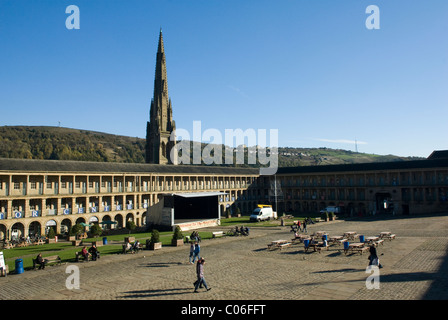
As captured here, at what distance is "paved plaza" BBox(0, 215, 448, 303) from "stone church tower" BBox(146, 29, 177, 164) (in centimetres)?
7120

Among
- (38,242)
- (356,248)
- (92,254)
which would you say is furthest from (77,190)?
(356,248)

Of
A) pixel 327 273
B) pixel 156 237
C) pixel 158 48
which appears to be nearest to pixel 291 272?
pixel 327 273

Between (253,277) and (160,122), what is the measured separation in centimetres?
8257

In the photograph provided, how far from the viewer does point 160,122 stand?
95.6 metres

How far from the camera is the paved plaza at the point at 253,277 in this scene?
1409cm

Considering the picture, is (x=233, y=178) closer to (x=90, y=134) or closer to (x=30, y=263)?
(x=30, y=263)

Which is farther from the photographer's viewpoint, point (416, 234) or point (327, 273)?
point (416, 234)

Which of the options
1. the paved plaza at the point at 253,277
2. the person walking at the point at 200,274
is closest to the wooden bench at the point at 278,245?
the paved plaza at the point at 253,277

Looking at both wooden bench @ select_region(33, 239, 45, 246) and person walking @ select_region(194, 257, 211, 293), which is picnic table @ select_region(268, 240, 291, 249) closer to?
person walking @ select_region(194, 257, 211, 293)

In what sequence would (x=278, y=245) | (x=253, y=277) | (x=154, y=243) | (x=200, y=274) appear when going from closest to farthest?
1. (x=200, y=274)
2. (x=253, y=277)
3. (x=278, y=245)
4. (x=154, y=243)

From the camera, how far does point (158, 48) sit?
9850 cm

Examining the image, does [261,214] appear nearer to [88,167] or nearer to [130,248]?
[88,167]
